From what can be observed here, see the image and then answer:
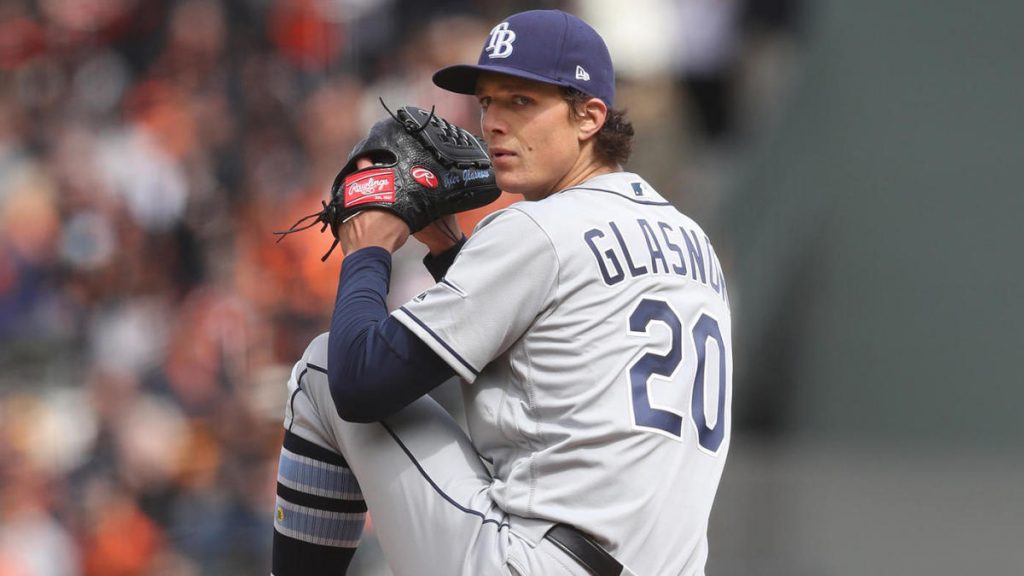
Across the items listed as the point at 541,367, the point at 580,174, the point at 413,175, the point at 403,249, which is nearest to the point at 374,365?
the point at 541,367

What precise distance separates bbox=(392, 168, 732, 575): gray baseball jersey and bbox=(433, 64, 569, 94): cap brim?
0.81 ft

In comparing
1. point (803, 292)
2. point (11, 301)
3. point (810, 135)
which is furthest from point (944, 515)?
point (11, 301)

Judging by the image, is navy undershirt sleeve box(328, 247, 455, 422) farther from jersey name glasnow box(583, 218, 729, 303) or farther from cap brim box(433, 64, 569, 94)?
cap brim box(433, 64, 569, 94)

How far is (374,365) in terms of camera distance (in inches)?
105

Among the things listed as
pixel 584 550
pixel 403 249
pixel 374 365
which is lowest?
pixel 403 249

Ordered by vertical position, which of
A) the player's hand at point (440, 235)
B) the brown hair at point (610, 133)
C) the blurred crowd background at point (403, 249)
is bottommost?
the blurred crowd background at point (403, 249)

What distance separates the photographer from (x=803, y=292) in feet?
32.2

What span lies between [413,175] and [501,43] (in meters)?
0.35

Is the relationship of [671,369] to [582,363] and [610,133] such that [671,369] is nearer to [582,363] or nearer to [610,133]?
[582,363]

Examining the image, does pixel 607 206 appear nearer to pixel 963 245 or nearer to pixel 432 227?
pixel 432 227

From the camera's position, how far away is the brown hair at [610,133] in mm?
2887

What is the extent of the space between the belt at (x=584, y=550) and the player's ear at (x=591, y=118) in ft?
2.59

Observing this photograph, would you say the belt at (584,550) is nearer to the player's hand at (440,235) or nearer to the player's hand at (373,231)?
the player's hand at (373,231)

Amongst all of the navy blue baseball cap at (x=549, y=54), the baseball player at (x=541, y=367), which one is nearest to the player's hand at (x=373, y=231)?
the baseball player at (x=541, y=367)
